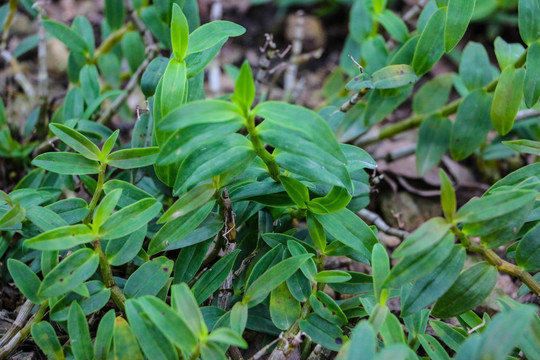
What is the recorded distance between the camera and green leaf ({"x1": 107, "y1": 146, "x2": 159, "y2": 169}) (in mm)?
1120

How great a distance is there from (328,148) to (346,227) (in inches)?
11.0

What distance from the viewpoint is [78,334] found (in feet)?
3.42

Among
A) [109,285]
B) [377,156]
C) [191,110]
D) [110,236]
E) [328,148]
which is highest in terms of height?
[191,110]

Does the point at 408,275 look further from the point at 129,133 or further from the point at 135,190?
the point at 129,133

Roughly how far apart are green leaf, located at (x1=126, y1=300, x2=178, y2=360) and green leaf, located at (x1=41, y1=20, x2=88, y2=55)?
97 cm

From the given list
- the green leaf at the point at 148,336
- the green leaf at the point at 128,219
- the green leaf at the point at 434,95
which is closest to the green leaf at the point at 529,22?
the green leaf at the point at 434,95

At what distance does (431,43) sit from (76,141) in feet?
3.06

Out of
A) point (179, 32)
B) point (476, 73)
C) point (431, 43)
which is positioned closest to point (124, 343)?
point (179, 32)

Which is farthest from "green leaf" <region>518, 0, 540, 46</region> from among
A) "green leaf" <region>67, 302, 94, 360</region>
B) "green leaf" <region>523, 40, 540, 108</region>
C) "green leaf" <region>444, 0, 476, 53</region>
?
"green leaf" <region>67, 302, 94, 360</region>

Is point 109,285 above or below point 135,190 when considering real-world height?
below

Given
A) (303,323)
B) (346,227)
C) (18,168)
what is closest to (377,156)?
(346,227)

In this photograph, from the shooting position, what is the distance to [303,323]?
1103 mm

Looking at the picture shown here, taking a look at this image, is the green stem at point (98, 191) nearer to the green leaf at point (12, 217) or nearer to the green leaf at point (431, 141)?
the green leaf at point (12, 217)

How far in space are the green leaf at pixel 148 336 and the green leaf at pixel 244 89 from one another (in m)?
0.41
